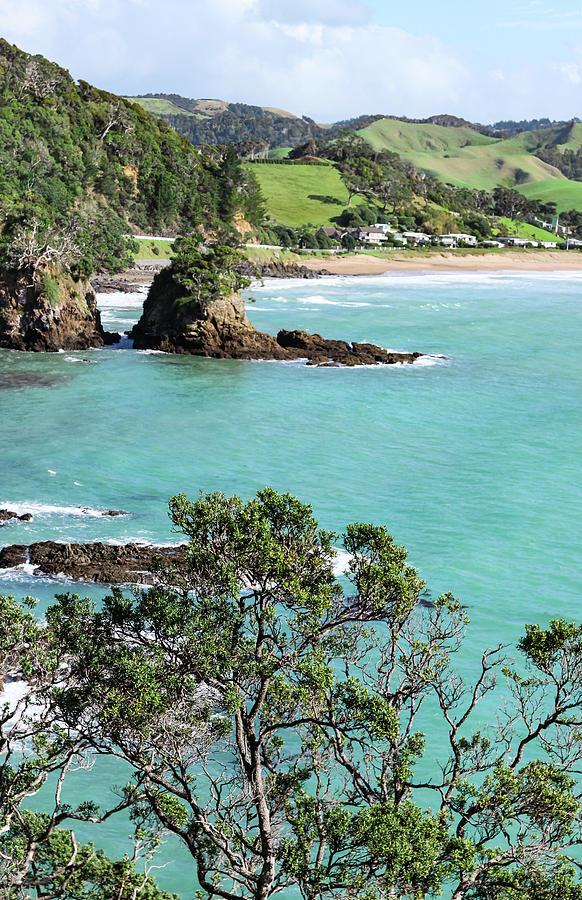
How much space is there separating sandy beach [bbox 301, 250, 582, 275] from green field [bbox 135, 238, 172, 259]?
32.1 metres

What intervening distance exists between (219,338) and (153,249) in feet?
195

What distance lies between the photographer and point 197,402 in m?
55.4

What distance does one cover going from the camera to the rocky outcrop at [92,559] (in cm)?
2891

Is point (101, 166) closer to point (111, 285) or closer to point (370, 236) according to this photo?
point (111, 285)

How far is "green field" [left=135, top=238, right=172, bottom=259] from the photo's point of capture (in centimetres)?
12215

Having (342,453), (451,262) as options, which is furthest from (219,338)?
(451,262)

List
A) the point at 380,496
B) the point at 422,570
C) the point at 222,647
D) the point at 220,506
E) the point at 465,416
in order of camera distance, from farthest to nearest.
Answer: the point at 465,416 → the point at 380,496 → the point at 422,570 → the point at 220,506 → the point at 222,647

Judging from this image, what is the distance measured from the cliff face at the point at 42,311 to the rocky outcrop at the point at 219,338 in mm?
5460

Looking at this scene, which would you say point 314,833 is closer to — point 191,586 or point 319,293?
point 191,586

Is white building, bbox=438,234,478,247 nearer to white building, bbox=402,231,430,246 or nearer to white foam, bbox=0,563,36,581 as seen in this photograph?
white building, bbox=402,231,430,246

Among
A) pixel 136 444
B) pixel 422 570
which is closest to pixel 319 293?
pixel 136 444

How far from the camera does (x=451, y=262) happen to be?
177 metres

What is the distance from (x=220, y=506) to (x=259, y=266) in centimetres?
12478

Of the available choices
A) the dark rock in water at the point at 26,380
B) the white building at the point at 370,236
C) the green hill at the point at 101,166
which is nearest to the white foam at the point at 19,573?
the dark rock in water at the point at 26,380
